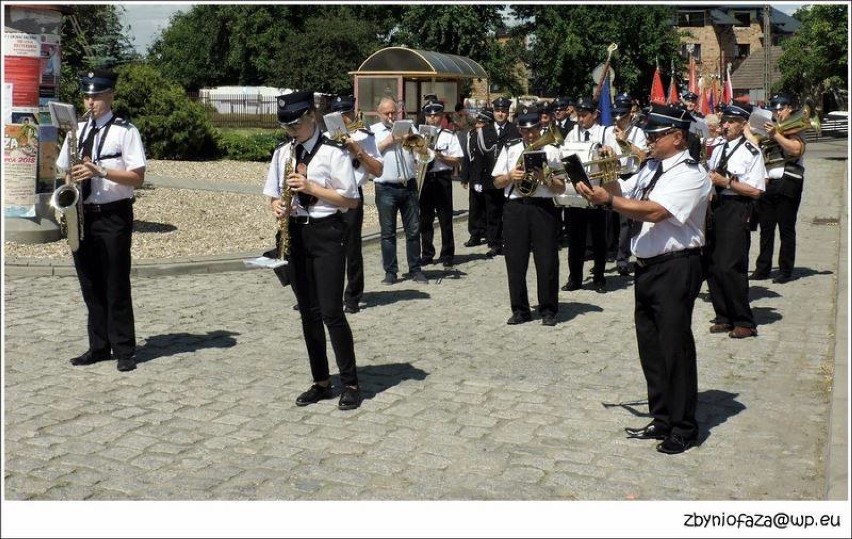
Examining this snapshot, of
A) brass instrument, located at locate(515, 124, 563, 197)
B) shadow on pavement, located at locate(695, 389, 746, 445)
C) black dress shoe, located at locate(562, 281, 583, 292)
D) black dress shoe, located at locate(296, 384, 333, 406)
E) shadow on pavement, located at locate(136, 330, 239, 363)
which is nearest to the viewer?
shadow on pavement, located at locate(695, 389, 746, 445)

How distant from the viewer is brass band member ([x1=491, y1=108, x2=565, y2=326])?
9.98 metres

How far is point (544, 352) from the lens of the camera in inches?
352

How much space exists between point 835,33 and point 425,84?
90.6 feet

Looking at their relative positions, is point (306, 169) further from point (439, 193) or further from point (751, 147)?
point (439, 193)

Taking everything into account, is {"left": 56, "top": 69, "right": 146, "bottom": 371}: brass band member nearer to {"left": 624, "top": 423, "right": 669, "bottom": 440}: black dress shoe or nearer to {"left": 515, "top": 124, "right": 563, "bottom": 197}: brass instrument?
{"left": 515, "top": 124, "right": 563, "bottom": 197}: brass instrument

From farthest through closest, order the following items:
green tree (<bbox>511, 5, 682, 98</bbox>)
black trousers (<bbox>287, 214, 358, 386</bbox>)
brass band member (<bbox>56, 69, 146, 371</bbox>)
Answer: green tree (<bbox>511, 5, 682, 98</bbox>) < brass band member (<bbox>56, 69, 146, 371</bbox>) < black trousers (<bbox>287, 214, 358, 386</bbox>)

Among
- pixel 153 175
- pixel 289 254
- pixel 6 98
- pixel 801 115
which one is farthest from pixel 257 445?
pixel 153 175

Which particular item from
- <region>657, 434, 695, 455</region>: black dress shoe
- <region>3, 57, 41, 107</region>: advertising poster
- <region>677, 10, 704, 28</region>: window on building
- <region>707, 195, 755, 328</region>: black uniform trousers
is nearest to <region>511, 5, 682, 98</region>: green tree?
<region>677, 10, 704, 28</region>: window on building

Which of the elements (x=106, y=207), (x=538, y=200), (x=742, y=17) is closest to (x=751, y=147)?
(x=538, y=200)

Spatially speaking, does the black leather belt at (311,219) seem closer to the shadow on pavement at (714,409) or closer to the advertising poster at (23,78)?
the shadow on pavement at (714,409)

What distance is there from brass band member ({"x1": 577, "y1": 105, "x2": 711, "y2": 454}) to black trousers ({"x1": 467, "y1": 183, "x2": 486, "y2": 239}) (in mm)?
8716

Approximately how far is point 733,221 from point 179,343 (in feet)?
16.2

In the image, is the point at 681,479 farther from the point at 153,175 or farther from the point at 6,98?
the point at 153,175

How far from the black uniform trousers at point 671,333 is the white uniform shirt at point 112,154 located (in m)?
3.89
